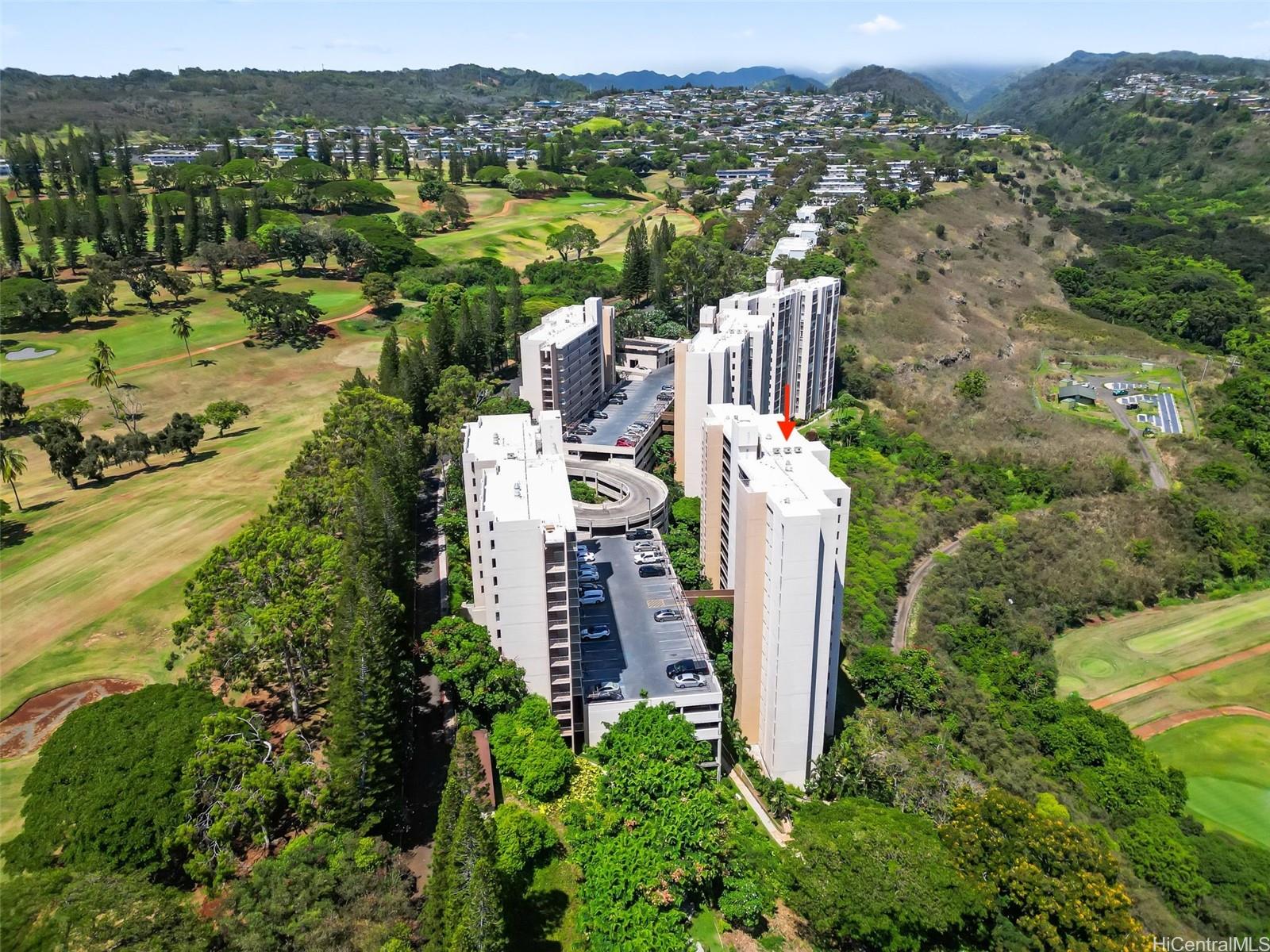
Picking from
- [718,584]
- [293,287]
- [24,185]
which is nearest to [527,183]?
[293,287]

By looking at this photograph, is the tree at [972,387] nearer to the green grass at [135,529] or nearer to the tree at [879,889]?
the tree at [879,889]

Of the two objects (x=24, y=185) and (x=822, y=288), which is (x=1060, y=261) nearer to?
(x=822, y=288)

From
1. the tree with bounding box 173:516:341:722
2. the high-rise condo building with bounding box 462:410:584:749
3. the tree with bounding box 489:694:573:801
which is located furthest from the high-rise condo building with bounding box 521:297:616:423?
the tree with bounding box 489:694:573:801

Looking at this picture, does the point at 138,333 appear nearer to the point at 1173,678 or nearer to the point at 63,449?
the point at 63,449

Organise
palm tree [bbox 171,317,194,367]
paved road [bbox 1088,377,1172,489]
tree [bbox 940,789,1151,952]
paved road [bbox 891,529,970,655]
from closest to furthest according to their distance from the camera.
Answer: tree [bbox 940,789,1151,952] → paved road [bbox 891,529,970,655] → paved road [bbox 1088,377,1172,489] → palm tree [bbox 171,317,194,367]

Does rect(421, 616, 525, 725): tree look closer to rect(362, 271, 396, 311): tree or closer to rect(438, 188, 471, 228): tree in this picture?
rect(362, 271, 396, 311): tree

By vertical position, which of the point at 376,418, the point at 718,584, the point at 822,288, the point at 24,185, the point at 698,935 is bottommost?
the point at 698,935

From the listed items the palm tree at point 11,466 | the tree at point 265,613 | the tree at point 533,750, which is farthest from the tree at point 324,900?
the palm tree at point 11,466
